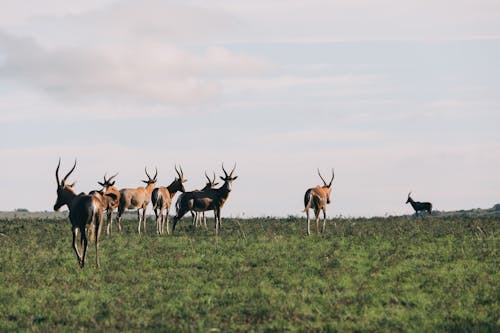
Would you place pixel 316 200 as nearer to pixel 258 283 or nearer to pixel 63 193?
pixel 63 193

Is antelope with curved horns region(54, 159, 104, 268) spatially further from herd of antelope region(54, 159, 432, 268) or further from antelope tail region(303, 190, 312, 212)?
antelope tail region(303, 190, 312, 212)

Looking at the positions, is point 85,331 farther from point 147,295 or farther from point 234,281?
point 234,281

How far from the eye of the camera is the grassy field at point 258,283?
14.7 meters

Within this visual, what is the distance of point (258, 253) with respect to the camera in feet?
77.2

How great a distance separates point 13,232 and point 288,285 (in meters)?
18.7

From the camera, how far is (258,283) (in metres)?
18.5

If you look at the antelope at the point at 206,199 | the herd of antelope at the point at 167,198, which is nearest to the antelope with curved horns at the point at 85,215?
the herd of antelope at the point at 167,198

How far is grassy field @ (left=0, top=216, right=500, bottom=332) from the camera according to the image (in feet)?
48.3

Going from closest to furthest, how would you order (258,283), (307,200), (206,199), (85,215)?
(258,283) → (85,215) → (307,200) → (206,199)

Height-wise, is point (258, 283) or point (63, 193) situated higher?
point (63, 193)

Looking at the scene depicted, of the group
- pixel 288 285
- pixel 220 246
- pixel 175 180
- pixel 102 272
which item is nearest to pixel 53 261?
pixel 102 272

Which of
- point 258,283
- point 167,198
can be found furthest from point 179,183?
point 258,283

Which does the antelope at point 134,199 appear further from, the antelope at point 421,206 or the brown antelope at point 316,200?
the antelope at point 421,206

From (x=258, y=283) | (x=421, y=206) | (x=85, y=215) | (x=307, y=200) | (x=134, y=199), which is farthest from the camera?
(x=421, y=206)
